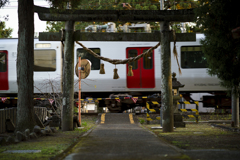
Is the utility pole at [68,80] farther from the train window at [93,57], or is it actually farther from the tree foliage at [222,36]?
the train window at [93,57]

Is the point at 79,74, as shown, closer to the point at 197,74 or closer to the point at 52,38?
the point at 52,38

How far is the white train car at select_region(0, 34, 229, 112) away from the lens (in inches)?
664

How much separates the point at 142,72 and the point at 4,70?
23.2 ft

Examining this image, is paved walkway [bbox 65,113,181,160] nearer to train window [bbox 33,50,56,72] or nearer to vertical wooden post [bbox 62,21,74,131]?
vertical wooden post [bbox 62,21,74,131]

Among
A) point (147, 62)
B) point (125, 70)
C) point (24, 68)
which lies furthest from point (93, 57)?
point (24, 68)

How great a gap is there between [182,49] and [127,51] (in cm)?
277

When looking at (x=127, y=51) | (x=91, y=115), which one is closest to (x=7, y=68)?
(x=91, y=115)

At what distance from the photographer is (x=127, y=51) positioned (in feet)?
55.5

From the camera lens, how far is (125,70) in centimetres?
1689

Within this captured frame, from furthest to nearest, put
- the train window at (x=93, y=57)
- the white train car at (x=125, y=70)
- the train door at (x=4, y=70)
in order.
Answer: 1. the train door at (x=4, y=70)
2. the train window at (x=93, y=57)
3. the white train car at (x=125, y=70)

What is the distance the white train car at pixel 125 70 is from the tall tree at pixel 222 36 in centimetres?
669

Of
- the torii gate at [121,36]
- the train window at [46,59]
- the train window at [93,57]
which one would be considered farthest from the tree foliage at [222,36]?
the train window at [46,59]

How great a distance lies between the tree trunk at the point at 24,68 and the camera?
9.94 m

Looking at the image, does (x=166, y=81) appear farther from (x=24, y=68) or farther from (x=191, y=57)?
(x=191, y=57)
